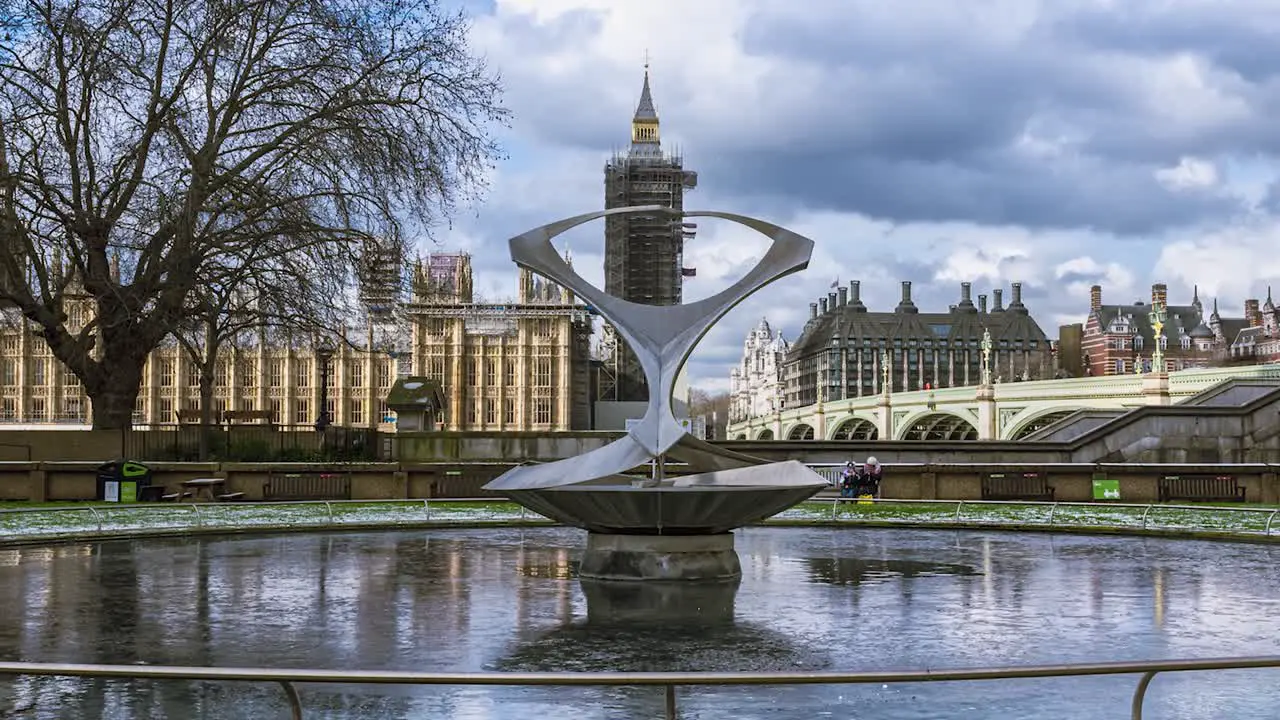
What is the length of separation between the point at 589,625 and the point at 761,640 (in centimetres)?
149

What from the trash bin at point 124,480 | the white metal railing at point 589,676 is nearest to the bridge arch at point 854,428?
the trash bin at point 124,480

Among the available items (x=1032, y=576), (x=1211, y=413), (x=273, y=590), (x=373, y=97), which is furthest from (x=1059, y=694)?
(x=1211, y=413)

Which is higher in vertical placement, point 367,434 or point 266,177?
point 266,177

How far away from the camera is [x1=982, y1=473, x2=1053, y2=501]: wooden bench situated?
26.5 metres

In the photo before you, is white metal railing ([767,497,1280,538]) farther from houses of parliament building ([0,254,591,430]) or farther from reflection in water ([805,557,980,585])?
houses of parliament building ([0,254,591,430])

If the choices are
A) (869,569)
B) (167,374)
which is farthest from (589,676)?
(167,374)

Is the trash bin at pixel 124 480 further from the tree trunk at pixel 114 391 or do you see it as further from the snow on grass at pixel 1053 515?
the snow on grass at pixel 1053 515

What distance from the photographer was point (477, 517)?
74.0ft

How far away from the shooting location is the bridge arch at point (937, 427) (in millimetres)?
80250

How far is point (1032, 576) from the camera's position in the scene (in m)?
14.0

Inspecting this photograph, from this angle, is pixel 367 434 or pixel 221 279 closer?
pixel 221 279

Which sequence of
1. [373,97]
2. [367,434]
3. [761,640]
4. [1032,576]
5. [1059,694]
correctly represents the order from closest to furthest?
[1059,694] < [761,640] < [1032,576] < [373,97] < [367,434]

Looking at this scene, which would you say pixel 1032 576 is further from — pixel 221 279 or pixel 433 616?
pixel 221 279

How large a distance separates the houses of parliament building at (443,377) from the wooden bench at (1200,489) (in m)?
75.2
